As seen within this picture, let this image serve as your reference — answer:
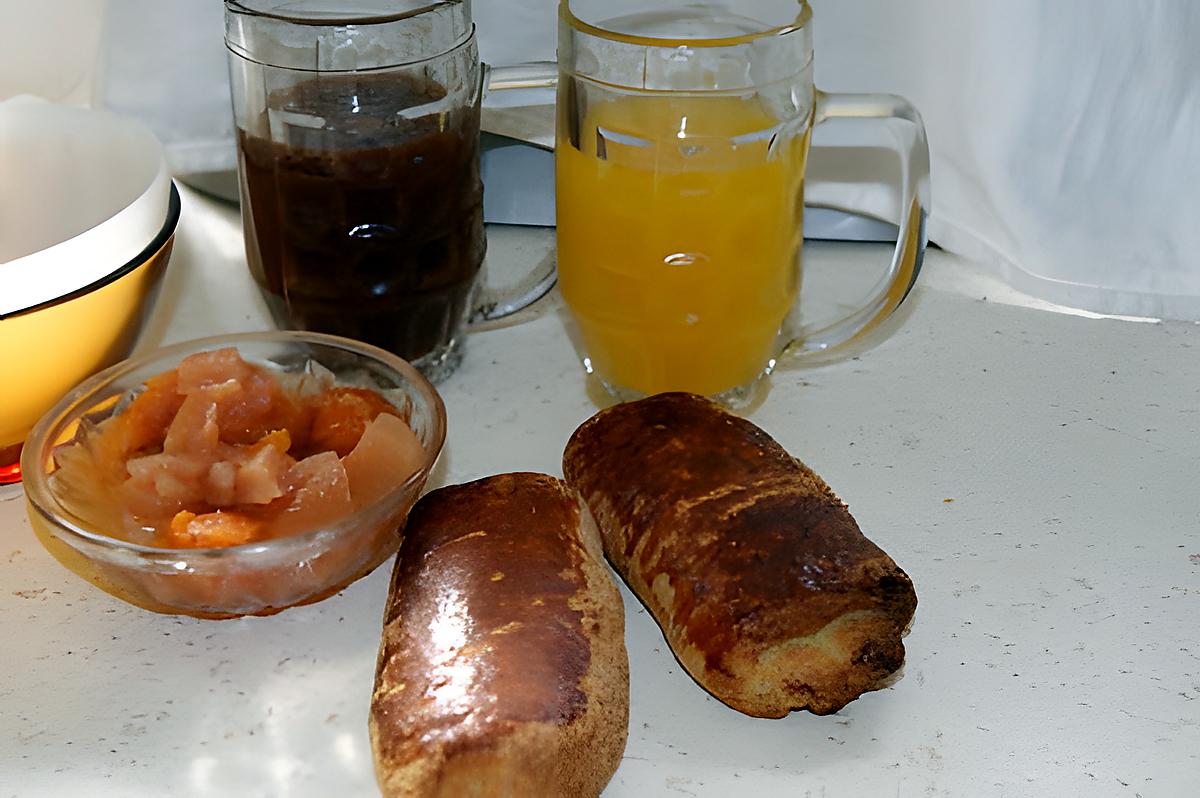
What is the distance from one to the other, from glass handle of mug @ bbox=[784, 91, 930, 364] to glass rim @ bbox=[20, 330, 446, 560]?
274mm

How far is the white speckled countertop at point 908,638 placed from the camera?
0.64 meters

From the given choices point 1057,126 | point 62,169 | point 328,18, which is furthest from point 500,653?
point 1057,126

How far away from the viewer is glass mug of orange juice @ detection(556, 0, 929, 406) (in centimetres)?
79

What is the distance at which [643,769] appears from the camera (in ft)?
2.11

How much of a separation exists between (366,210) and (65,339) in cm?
19

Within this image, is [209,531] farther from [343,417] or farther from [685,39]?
[685,39]

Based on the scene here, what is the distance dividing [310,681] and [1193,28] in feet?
2.46

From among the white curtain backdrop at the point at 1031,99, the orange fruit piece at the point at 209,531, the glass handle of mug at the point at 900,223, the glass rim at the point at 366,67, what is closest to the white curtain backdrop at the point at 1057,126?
the white curtain backdrop at the point at 1031,99

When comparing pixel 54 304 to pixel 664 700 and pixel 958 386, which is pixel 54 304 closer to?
pixel 664 700

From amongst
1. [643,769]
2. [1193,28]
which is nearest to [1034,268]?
[1193,28]

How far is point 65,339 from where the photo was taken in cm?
79

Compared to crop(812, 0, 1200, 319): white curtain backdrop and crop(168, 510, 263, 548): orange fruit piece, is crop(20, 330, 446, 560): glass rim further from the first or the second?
crop(812, 0, 1200, 319): white curtain backdrop

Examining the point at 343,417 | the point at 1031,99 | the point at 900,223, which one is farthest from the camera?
the point at 1031,99

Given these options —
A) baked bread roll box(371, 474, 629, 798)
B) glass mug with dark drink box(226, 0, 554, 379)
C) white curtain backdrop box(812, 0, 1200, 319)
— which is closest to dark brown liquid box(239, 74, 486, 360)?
glass mug with dark drink box(226, 0, 554, 379)
